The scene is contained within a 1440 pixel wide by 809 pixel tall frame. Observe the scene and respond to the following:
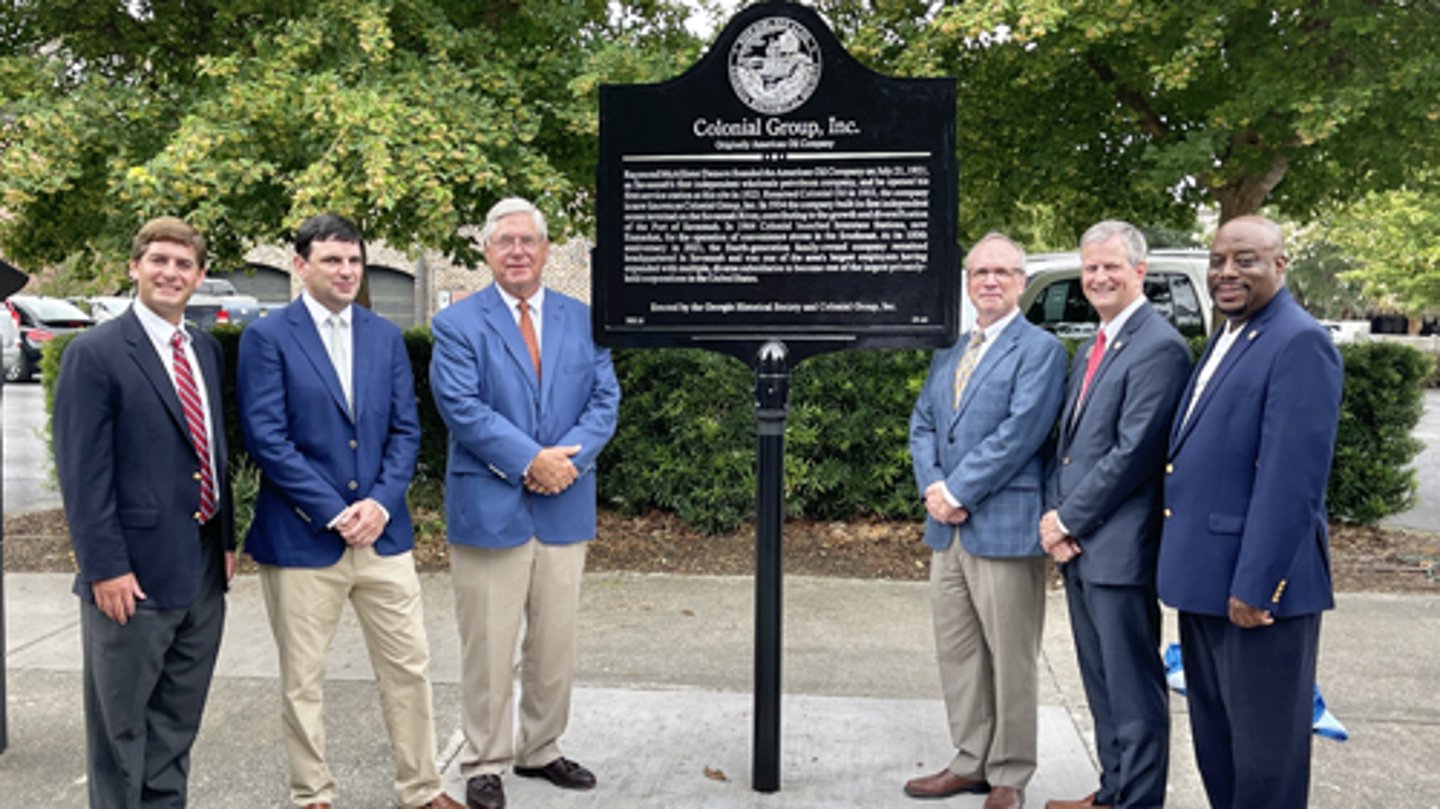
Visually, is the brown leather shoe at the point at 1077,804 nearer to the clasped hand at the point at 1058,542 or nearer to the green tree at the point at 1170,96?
Result: the clasped hand at the point at 1058,542

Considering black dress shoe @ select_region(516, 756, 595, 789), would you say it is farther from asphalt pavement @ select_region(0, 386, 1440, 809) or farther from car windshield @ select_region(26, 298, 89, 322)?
car windshield @ select_region(26, 298, 89, 322)

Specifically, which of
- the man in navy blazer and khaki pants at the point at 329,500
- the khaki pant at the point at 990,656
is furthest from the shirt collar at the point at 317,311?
the khaki pant at the point at 990,656

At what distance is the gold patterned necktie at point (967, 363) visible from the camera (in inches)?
153

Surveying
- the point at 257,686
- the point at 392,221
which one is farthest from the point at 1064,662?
the point at 392,221

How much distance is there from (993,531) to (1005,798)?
901 mm

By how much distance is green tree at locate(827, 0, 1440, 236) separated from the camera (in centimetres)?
741

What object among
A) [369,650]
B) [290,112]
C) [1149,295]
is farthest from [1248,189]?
[369,650]

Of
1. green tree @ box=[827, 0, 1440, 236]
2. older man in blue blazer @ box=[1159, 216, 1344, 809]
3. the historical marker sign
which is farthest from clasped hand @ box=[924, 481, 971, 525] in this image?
green tree @ box=[827, 0, 1440, 236]

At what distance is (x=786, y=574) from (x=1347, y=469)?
4.33 m

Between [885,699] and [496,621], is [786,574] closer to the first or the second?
[885,699]

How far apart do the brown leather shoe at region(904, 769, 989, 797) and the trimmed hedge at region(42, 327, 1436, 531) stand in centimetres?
378

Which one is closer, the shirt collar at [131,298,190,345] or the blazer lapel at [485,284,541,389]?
the shirt collar at [131,298,190,345]

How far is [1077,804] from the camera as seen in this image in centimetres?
375

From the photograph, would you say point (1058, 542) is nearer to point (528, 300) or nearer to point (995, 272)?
point (995, 272)
